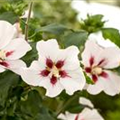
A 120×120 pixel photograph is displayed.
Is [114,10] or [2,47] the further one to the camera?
[114,10]

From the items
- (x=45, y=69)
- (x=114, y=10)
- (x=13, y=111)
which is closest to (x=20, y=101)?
(x=13, y=111)

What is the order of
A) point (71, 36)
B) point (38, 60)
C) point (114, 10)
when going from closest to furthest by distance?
point (38, 60)
point (71, 36)
point (114, 10)

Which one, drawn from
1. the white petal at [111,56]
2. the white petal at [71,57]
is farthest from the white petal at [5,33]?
the white petal at [111,56]

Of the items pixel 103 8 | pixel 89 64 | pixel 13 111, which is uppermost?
pixel 89 64

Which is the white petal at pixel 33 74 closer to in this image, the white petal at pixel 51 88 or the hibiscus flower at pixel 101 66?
the white petal at pixel 51 88

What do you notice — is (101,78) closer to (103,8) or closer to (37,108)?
(37,108)

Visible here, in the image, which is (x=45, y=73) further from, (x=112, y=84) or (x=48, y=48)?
(x=112, y=84)

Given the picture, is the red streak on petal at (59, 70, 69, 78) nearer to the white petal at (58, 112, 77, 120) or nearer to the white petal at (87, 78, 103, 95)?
the white petal at (87, 78, 103, 95)
